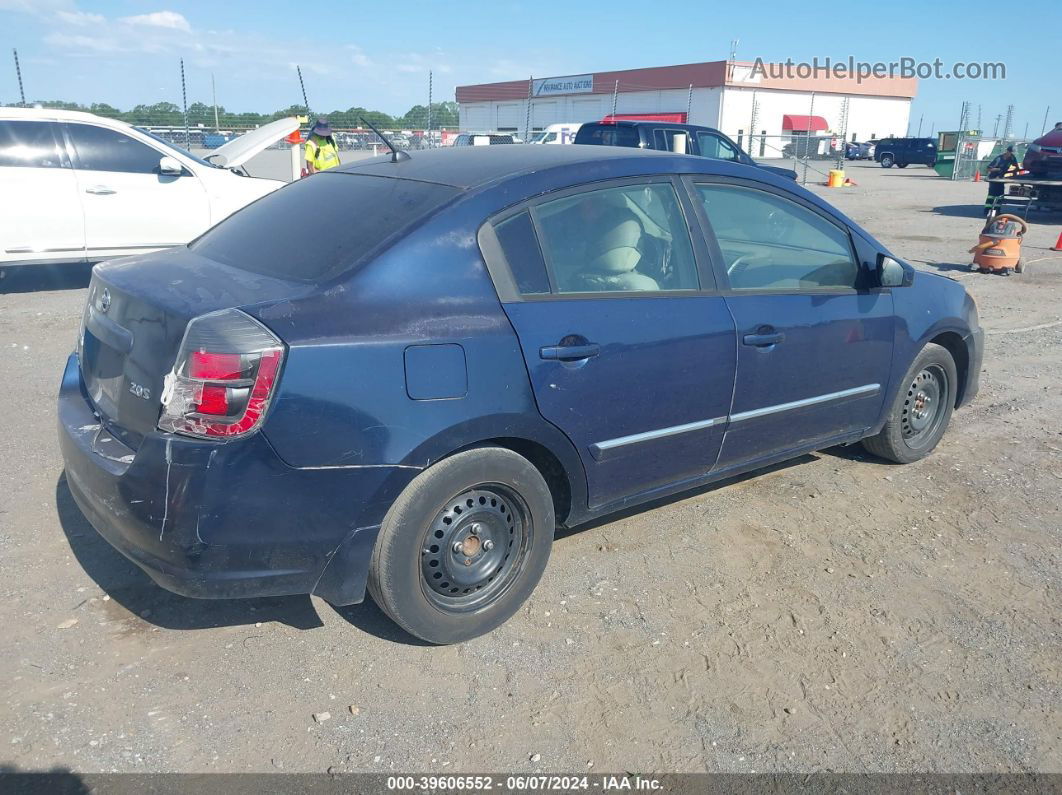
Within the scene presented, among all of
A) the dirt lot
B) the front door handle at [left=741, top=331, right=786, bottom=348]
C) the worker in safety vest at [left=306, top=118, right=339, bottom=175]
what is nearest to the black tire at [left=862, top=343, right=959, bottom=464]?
the dirt lot

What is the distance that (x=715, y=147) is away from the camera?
15734 mm

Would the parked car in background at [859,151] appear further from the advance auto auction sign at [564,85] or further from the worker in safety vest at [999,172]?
the worker in safety vest at [999,172]

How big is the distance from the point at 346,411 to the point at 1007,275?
36.8 ft

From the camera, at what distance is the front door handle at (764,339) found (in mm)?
3773

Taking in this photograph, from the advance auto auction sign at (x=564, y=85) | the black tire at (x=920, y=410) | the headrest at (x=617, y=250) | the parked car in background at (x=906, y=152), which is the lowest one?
the black tire at (x=920, y=410)

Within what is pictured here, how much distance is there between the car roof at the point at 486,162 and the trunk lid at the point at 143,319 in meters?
0.82

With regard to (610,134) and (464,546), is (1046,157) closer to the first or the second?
(610,134)

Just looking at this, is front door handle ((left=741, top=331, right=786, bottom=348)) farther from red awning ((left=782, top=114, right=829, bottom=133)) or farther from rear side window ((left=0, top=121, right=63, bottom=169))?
red awning ((left=782, top=114, right=829, bottom=133))

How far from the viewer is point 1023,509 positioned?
445 cm

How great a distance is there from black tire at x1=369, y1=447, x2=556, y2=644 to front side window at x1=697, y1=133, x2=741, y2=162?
1340cm

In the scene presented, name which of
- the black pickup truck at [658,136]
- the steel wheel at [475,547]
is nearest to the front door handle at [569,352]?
the steel wheel at [475,547]

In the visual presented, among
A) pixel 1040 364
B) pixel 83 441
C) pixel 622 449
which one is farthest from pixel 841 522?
pixel 1040 364

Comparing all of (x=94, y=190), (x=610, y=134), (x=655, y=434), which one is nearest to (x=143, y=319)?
(x=655, y=434)

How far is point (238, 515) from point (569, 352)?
4.23 feet
